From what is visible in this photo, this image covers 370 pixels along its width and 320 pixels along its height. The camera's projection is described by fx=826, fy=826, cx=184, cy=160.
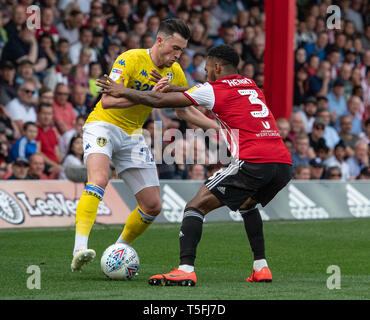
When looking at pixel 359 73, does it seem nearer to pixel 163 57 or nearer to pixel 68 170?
pixel 68 170

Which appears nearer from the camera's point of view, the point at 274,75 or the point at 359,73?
the point at 274,75

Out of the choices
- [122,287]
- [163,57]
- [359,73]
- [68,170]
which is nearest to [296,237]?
[68,170]

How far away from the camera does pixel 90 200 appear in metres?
7.77

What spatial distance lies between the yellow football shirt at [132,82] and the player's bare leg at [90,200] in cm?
48

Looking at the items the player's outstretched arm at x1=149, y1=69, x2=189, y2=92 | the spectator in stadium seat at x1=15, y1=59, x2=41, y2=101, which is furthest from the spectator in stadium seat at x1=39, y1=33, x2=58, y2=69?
the player's outstretched arm at x1=149, y1=69, x2=189, y2=92

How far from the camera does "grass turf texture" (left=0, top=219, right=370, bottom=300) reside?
6.45 metres

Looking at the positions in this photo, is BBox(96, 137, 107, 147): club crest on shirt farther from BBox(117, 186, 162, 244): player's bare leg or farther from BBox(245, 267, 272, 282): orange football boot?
BBox(245, 267, 272, 282): orange football boot

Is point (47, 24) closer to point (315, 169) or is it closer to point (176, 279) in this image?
point (315, 169)

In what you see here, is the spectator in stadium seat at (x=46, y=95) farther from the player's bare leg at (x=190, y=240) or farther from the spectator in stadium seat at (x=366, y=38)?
the spectator in stadium seat at (x=366, y=38)

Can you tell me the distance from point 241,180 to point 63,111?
780cm

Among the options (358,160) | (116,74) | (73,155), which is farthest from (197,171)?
(116,74)
